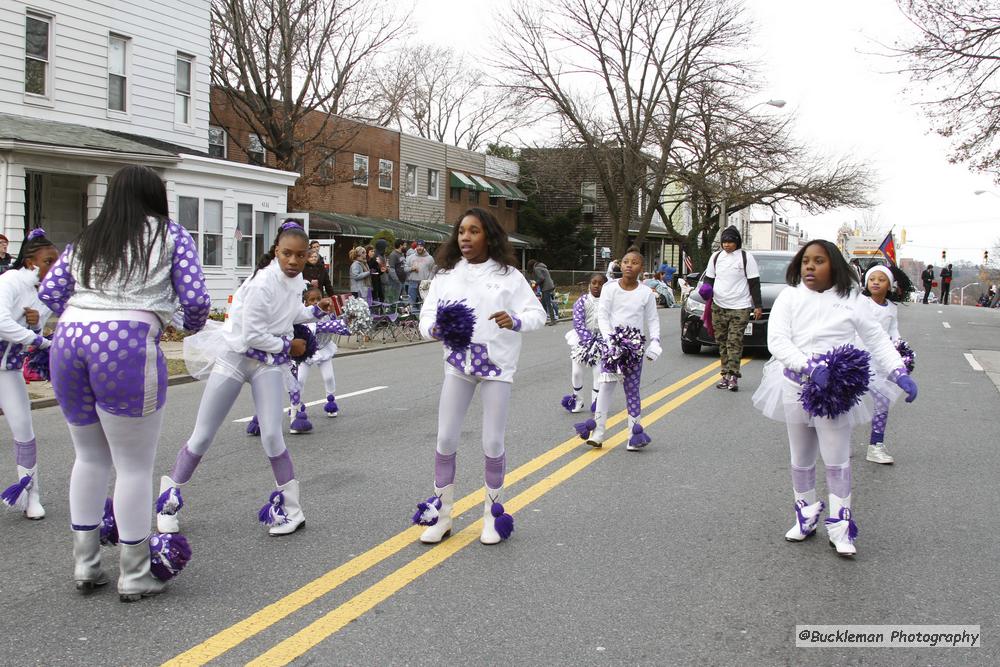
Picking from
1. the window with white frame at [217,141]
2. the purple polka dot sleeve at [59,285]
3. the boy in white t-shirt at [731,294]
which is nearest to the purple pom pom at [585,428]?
the boy in white t-shirt at [731,294]

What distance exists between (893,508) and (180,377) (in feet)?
32.2

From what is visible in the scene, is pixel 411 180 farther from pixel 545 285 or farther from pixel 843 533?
pixel 843 533

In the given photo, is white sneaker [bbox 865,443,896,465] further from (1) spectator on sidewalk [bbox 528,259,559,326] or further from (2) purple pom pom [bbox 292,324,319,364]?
(1) spectator on sidewalk [bbox 528,259,559,326]

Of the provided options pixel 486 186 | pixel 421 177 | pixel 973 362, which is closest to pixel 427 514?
pixel 973 362

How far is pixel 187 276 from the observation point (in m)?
4.22

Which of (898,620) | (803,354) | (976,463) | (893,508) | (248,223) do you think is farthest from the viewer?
(248,223)

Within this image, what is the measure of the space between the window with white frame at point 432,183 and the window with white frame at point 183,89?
65.4 ft

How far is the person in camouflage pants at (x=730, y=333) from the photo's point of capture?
11.8 meters

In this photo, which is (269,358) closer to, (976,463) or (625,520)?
(625,520)

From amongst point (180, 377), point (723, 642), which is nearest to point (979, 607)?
point (723, 642)

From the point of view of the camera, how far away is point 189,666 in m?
3.61

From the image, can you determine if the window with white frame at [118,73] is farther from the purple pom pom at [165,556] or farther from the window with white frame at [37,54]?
the purple pom pom at [165,556]

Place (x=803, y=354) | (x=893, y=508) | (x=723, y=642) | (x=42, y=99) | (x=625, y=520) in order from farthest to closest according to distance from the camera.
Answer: (x=42, y=99), (x=893, y=508), (x=625, y=520), (x=803, y=354), (x=723, y=642)

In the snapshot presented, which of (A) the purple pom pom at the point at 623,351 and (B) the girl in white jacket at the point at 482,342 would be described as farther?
(A) the purple pom pom at the point at 623,351
